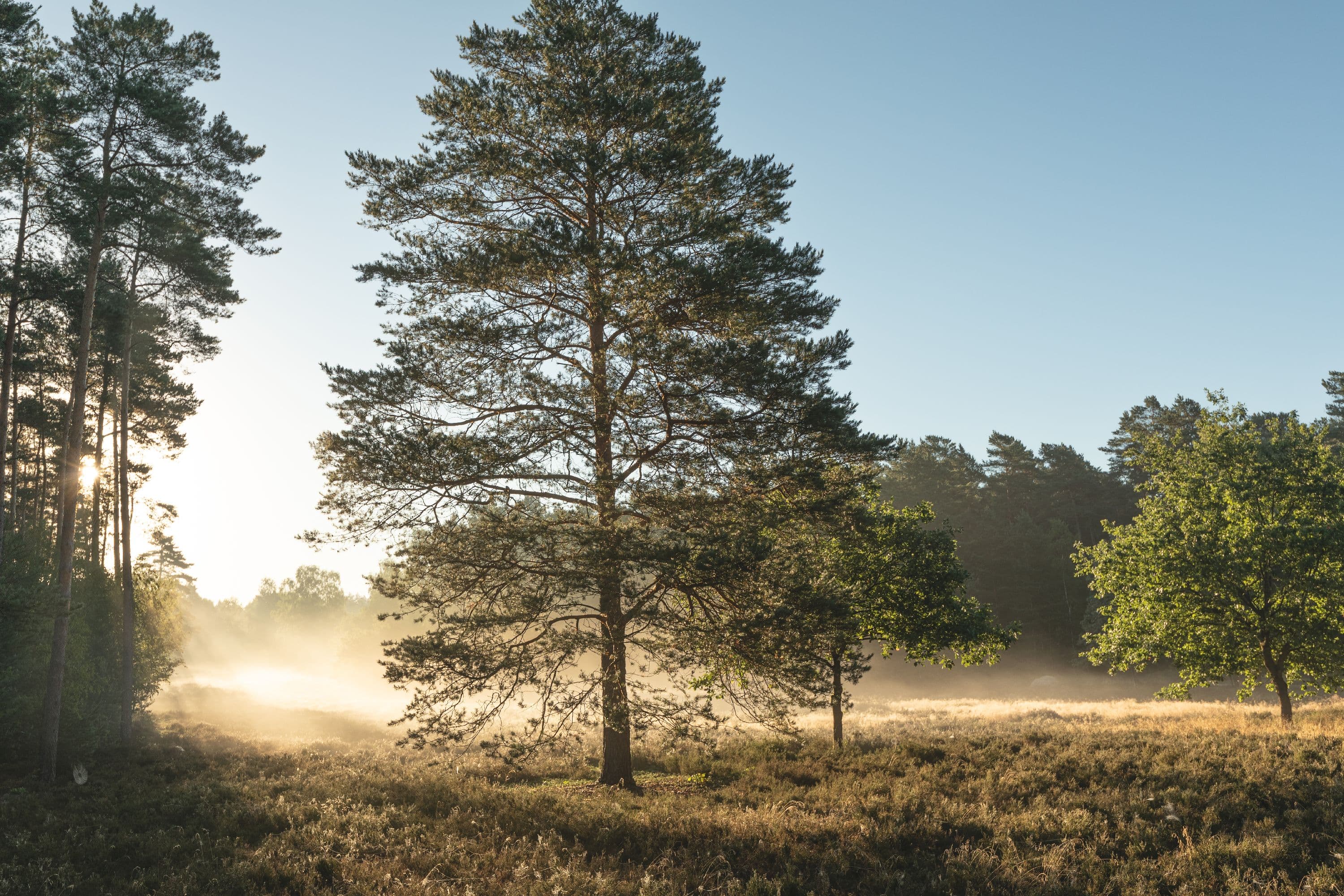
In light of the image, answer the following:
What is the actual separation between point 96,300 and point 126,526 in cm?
762

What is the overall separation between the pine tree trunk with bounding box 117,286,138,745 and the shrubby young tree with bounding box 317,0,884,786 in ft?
49.5

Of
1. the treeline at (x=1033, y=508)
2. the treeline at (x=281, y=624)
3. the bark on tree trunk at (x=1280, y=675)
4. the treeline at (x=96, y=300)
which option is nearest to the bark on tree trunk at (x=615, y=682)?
the treeline at (x=96, y=300)

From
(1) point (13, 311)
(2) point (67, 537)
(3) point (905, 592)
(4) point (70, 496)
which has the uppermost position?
(1) point (13, 311)

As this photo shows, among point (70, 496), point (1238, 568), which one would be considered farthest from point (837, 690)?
point (70, 496)

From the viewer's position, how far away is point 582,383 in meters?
13.3

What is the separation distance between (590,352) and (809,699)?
25.0 ft

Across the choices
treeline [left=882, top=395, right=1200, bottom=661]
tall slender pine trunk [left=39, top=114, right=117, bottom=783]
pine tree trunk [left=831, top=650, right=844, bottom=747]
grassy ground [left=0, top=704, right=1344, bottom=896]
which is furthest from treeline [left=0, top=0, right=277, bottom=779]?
treeline [left=882, top=395, right=1200, bottom=661]

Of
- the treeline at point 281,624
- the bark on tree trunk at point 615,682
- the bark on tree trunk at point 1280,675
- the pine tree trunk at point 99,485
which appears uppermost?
the pine tree trunk at point 99,485

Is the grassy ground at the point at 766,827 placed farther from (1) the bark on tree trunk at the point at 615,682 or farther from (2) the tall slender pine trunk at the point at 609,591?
(1) the bark on tree trunk at the point at 615,682

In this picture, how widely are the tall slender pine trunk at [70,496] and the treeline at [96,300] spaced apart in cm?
6

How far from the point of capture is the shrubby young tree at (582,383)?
11.9 metres

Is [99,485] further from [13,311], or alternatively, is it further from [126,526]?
[13,311]

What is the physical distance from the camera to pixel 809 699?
12.1 metres

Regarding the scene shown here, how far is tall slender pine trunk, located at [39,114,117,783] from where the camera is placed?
55.1ft
